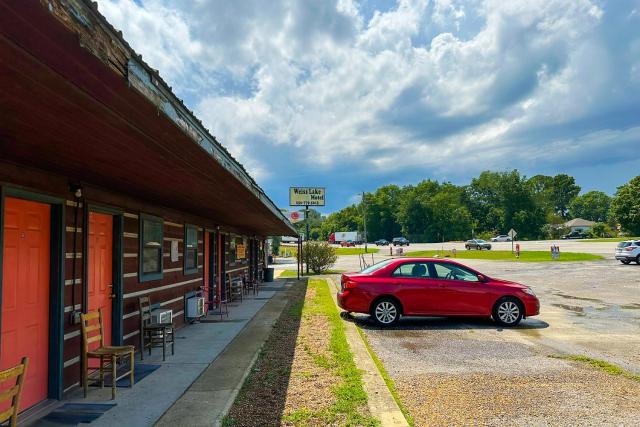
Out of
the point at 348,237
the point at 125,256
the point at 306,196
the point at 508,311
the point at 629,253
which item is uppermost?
the point at 306,196

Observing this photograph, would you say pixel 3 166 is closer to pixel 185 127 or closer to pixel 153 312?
pixel 185 127

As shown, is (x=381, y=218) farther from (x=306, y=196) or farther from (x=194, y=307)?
(x=194, y=307)

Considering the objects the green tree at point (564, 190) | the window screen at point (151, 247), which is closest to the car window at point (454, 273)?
the window screen at point (151, 247)

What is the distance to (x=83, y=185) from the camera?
219 inches

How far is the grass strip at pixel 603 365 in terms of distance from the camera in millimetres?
6013

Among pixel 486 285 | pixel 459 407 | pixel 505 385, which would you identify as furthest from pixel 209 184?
pixel 486 285

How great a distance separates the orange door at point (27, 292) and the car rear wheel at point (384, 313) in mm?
6296

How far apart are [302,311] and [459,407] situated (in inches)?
290

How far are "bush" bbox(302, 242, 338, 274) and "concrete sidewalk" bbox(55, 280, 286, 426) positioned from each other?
59.8 ft

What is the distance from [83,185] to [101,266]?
128 centimetres

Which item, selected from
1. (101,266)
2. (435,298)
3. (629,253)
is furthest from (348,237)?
(101,266)

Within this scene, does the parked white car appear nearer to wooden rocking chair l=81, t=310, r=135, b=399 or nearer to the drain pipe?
wooden rocking chair l=81, t=310, r=135, b=399

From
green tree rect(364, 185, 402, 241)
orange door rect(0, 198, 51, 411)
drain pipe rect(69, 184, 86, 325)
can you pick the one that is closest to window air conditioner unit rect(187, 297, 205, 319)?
drain pipe rect(69, 184, 86, 325)

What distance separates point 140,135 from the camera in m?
3.41
